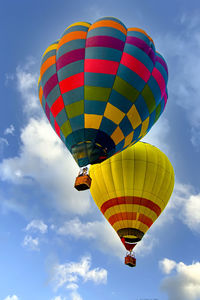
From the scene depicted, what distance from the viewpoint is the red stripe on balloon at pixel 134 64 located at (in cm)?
1046

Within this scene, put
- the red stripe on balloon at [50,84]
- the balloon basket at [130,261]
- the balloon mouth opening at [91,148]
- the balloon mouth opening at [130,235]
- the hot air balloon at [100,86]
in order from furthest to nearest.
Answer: the balloon basket at [130,261], the balloon mouth opening at [130,235], the red stripe on balloon at [50,84], the hot air balloon at [100,86], the balloon mouth opening at [91,148]

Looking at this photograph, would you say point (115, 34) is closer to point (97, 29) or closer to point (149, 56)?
point (97, 29)

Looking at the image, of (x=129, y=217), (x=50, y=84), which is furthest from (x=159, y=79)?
(x=129, y=217)

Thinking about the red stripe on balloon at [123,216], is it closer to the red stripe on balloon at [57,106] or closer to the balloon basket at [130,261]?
the balloon basket at [130,261]

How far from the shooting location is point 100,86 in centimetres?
1013

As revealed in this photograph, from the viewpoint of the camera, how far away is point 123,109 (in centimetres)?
1041

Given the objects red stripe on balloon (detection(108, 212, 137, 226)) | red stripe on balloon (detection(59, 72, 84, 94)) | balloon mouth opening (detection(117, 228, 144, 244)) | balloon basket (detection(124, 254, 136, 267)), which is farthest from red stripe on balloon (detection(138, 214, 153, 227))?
red stripe on balloon (detection(59, 72, 84, 94))

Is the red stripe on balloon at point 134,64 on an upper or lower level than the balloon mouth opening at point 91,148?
upper

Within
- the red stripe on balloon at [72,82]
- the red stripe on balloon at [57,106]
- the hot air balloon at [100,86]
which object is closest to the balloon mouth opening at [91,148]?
the hot air balloon at [100,86]

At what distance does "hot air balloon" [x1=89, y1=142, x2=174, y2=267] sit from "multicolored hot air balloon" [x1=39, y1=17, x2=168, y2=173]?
13.7 ft

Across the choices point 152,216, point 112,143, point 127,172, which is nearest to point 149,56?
point 112,143

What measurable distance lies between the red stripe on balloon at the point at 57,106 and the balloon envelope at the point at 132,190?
571cm

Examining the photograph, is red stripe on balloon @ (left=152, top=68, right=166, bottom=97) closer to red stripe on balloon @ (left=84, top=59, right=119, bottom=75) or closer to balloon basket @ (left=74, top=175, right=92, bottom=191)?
red stripe on balloon @ (left=84, top=59, right=119, bottom=75)

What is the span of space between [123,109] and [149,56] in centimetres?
244
